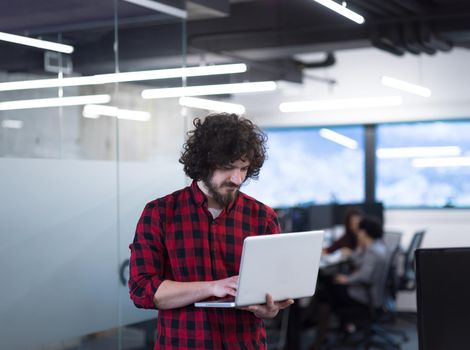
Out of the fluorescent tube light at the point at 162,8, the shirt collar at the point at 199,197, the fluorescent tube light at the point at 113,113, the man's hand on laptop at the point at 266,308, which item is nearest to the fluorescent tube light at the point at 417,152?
the fluorescent tube light at the point at 162,8

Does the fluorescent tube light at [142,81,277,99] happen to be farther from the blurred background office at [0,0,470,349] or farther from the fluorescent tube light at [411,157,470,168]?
the fluorescent tube light at [411,157,470,168]

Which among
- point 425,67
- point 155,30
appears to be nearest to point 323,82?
point 425,67

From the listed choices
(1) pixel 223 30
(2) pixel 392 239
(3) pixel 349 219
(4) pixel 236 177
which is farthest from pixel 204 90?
(2) pixel 392 239

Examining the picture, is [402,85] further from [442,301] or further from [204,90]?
[442,301]

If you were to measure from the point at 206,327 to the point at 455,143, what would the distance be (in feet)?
26.4

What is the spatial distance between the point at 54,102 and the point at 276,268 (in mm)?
1580

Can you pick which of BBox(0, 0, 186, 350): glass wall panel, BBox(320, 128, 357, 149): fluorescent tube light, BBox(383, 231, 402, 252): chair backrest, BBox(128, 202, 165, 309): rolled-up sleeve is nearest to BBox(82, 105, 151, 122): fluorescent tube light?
BBox(0, 0, 186, 350): glass wall panel

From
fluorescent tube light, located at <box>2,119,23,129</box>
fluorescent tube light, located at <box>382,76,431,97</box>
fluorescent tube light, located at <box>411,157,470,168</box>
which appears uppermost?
fluorescent tube light, located at <box>382,76,431,97</box>

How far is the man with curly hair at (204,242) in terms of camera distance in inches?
92.0

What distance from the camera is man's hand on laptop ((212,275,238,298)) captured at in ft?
7.21

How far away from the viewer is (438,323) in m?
1.66

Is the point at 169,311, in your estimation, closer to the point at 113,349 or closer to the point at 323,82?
the point at 113,349

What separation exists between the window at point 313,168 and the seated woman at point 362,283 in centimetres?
327

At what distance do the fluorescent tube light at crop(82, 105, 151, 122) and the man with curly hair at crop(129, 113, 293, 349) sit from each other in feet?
4.23
